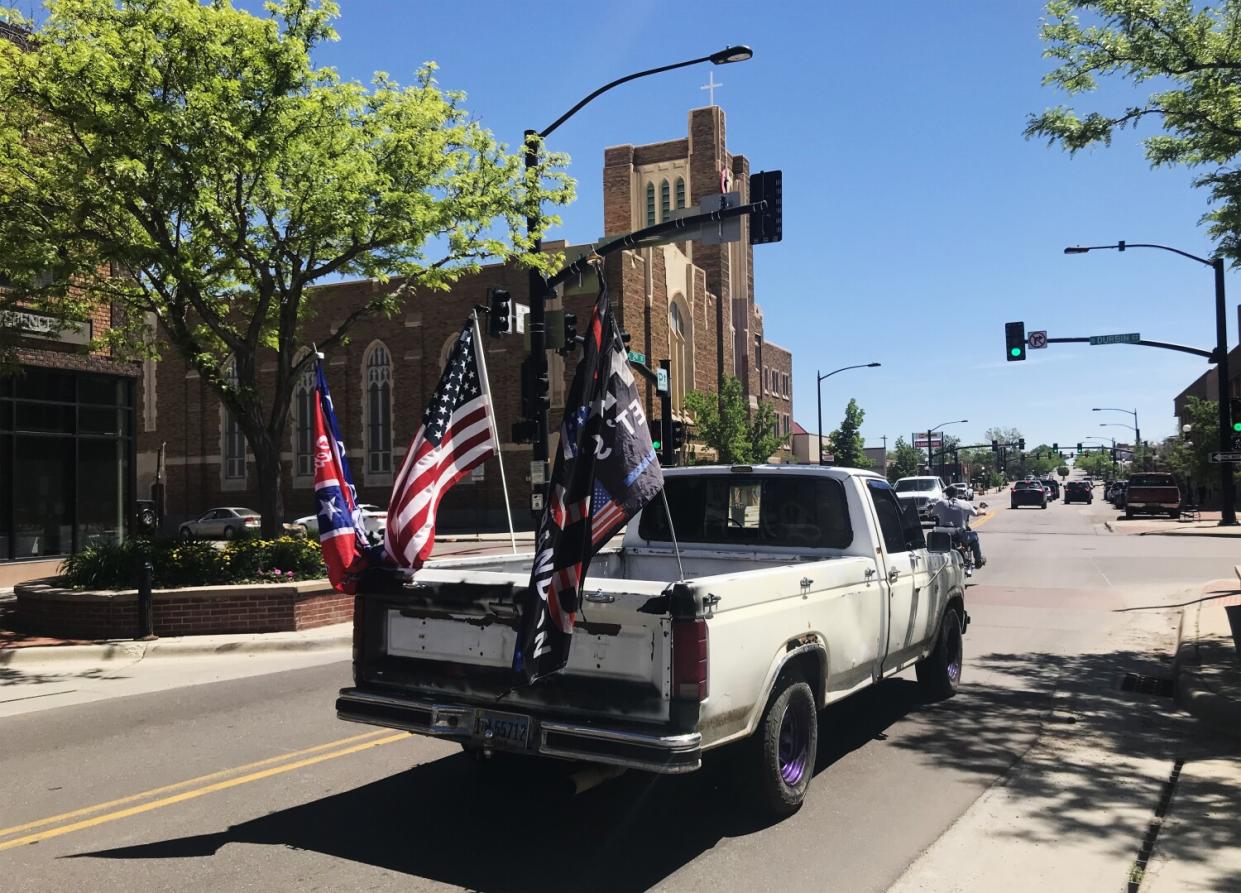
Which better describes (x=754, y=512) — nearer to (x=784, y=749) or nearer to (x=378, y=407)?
(x=784, y=749)

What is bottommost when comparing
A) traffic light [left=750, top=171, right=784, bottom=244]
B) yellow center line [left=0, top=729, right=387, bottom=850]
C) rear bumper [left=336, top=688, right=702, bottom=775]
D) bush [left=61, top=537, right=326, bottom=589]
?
yellow center line [left=0, top=729, right=387, bottom=850]

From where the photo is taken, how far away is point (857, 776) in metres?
5.79

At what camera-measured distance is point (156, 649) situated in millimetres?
10781

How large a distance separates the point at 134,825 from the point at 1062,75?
11714mm

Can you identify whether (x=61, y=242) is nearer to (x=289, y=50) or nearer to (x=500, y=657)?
(x=289, y=50)

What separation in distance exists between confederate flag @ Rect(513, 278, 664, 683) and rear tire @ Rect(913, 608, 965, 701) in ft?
13.1

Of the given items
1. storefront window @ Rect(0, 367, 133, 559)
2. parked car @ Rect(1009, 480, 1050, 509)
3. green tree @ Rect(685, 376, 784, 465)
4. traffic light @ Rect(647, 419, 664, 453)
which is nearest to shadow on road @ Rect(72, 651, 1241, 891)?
storefront window @ Rect(0, 367, 133, 559)

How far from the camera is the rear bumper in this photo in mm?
4062

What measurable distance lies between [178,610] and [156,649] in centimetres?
69

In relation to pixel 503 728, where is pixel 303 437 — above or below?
above

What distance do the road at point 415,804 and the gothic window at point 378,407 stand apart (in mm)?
36910

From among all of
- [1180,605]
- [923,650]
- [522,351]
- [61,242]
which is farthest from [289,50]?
[522,351]

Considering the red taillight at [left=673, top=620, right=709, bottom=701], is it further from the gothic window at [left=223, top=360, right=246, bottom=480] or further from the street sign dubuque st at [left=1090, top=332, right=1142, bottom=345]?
the gothic window at [left=223, top=360, right=246, bottom=480]

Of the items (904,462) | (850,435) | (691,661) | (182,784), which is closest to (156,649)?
(182,784)
